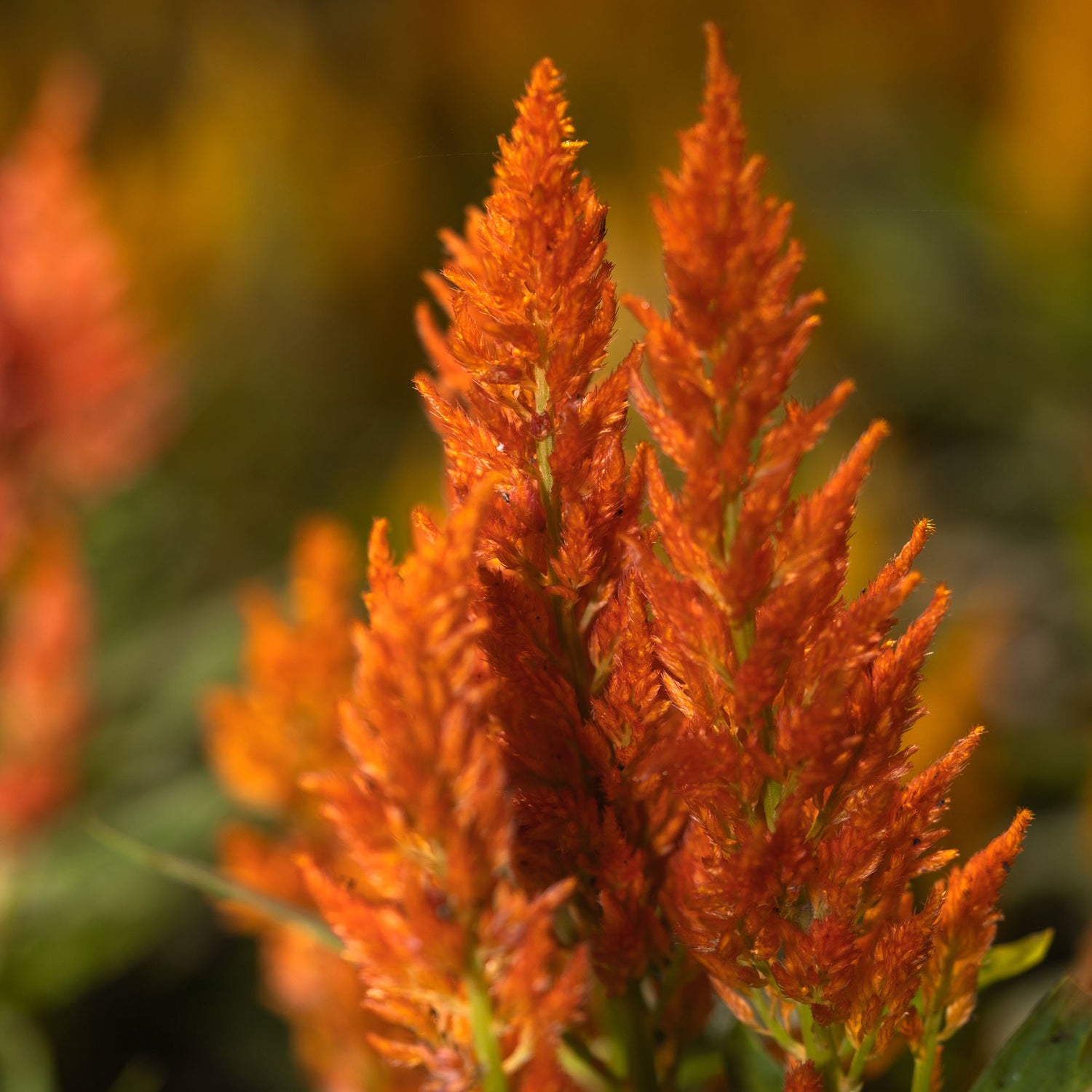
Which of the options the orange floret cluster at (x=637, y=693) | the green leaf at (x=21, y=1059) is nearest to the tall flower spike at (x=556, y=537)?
the orange floret cluster at (x=637, y=693)

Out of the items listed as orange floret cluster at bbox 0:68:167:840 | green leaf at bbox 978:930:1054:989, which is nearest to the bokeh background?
orange floret cluster at bbox 0:68:167:840

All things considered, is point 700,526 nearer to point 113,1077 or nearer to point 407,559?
point 407,559

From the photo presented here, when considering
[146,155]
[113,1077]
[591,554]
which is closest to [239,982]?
[113,1077]

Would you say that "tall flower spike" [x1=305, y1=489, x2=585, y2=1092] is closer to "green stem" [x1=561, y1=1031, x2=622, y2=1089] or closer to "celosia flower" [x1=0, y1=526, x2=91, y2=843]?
"green stem" [x1=561, y1=1031, x2=622, y2=1089]

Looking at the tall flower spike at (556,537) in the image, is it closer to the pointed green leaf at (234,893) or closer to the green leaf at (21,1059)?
the pointed green leaf at (234,893)

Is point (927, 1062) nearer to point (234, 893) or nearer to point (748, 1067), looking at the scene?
point (748, 1067)

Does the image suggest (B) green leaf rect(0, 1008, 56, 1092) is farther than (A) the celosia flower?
No
